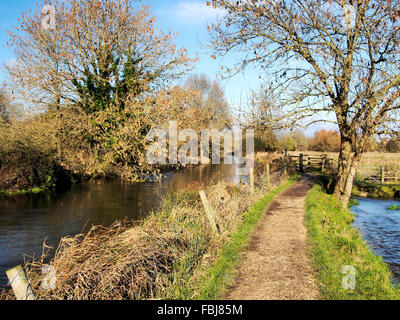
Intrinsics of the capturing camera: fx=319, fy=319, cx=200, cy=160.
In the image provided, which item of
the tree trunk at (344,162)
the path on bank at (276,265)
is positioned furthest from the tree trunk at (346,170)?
the path on bank at (276,265)

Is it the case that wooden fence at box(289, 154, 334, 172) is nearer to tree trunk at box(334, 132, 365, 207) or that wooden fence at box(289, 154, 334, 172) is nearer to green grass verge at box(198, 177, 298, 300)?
tree trunk at box(334, 132, 365, 207)

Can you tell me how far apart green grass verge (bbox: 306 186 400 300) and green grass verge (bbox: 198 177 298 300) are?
1.59 m

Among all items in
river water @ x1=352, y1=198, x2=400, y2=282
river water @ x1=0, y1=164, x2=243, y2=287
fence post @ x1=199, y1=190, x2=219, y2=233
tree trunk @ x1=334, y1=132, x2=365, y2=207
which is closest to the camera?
fence post @ x1=199, y1=190, x2=219, y2=233

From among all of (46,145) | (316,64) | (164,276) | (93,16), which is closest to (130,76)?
(93,16)

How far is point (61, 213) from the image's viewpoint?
47.4ft

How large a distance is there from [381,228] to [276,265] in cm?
854

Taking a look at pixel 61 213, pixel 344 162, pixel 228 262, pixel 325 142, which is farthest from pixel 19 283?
pixel 325 142

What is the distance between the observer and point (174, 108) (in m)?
16.4

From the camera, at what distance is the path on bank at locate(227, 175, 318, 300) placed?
17.4ft

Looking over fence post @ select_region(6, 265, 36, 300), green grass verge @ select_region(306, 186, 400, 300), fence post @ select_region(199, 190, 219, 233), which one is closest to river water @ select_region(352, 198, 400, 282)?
green grass verge @ select_region(306, 186, 400, 300)

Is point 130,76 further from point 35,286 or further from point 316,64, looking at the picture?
point 35,286

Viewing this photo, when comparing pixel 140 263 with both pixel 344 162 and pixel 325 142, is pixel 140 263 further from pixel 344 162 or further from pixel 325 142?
pixel 325 142

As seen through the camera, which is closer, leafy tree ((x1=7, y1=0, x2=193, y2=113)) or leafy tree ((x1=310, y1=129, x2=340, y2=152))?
leafy tree ((x1=7, y1=0, x2=193, y2=113))

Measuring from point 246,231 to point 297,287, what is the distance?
357 centimetres
